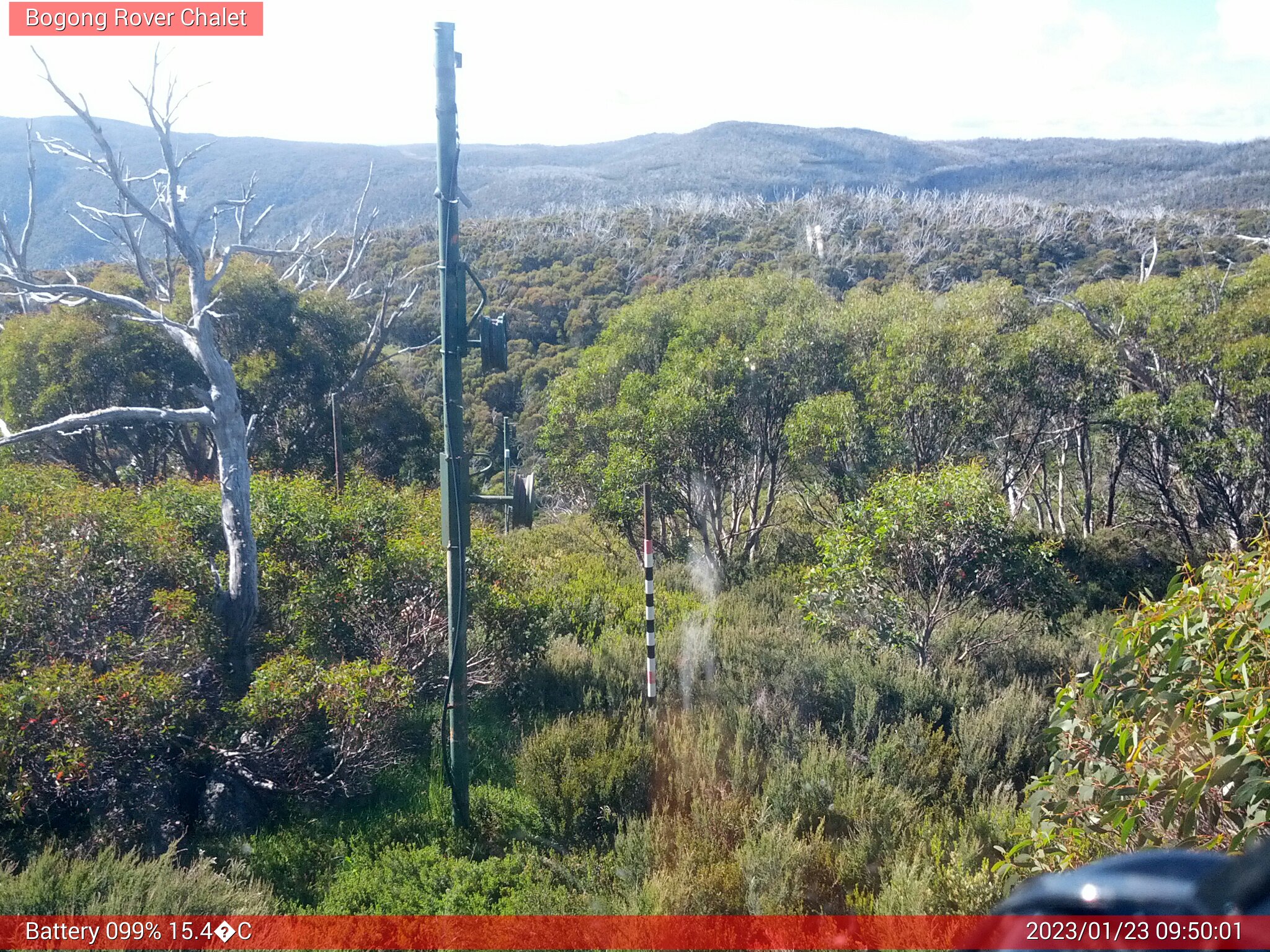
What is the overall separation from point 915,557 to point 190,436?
12.1m

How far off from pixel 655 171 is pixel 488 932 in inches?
2825

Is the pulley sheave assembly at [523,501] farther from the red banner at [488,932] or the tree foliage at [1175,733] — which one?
the tree foliage at [1175,733]

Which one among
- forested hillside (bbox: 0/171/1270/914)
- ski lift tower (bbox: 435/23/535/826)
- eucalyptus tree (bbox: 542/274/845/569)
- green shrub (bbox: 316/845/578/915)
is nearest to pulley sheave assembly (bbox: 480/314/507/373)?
ski lift tower (bbox: 435/23/535/826)

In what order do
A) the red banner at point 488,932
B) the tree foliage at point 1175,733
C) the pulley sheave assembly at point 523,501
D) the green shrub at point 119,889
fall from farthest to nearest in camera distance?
the pulley sheave assembly at point 523,501 → the green shrub at point 119,889 → the red banner at point 488,932 → the tree foliage at point 1175,733

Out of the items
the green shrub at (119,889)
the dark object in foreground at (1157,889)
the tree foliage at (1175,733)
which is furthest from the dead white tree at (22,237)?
the dark object in foreground at (1157,889)

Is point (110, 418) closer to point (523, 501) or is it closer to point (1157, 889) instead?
point (523, 501)

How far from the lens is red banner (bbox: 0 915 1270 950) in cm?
346

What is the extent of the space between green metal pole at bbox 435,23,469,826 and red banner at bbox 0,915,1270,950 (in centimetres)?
104

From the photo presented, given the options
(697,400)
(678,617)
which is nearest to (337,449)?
(697,400)

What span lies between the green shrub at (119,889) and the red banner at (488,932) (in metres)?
0.07

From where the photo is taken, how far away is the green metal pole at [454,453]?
490 cm

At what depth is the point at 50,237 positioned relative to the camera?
132 ft

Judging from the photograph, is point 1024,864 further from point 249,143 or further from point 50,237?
point 249,143

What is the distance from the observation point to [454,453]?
4.96m
